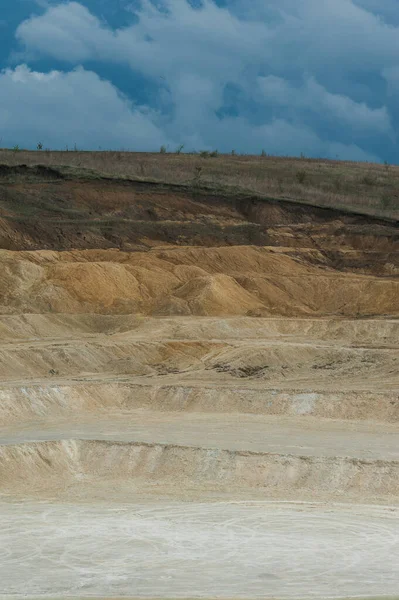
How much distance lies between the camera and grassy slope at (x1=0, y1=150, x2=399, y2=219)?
200 ft

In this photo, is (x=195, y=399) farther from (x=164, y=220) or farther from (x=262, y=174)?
(x=262, y=174)

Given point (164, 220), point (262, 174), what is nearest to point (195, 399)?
point (164, 220)

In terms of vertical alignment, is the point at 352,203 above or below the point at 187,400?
above

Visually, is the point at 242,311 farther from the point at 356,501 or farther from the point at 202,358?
the point at 356,501

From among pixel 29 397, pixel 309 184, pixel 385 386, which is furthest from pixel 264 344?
pixel 309 184

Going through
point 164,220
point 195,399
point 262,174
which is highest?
point 262,174

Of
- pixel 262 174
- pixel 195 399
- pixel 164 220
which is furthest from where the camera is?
pixel 262 174

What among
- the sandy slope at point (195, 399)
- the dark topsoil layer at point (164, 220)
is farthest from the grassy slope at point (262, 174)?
the sandy slope at point (195, 399)

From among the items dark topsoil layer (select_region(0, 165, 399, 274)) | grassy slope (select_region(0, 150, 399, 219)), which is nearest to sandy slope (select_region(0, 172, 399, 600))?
dark topsoil layer (select_region(0, 165, 399, 274))

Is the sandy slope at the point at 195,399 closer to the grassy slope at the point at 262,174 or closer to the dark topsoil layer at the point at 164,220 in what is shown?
the dark topsoil layer at the point at 164,220

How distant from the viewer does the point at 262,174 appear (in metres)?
69.1

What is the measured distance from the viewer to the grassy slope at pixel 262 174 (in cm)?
6083

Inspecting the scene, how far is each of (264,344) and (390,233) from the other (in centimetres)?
1767

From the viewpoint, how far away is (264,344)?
36031 millimetres
